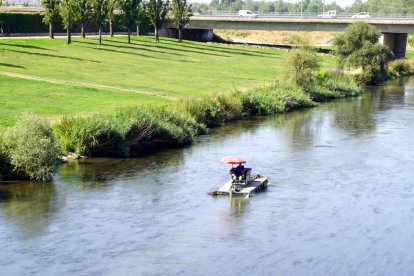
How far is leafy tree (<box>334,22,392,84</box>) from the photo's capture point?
3772 inches

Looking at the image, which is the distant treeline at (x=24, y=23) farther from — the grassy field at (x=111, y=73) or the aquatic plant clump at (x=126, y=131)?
the aquatic plant clump at (x=126, y=131)

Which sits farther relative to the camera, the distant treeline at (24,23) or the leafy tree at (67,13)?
the distant treeline at (24,23)

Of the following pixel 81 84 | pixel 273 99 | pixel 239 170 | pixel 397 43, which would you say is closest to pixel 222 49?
pixel 397 43

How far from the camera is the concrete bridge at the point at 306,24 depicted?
120062 millimetres

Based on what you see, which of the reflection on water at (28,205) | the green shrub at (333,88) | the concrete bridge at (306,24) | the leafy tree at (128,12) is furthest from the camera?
the concrete bridge at (306,24)

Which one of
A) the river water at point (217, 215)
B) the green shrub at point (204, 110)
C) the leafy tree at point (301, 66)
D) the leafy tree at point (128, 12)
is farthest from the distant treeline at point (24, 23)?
the river water at point (217, 215)

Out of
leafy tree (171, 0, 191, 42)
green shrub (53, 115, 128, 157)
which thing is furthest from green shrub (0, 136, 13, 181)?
leafy tree (171, 0, 191, 42)

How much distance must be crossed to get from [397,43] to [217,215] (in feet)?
339

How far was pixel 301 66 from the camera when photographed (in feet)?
251

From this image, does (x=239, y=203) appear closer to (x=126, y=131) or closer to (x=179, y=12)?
(x=126, y=131)

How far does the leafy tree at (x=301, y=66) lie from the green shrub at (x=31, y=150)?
3942 cm

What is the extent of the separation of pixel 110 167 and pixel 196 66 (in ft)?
170

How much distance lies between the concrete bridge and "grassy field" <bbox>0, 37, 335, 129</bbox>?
1113 cm

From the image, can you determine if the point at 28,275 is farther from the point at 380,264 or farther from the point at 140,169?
the point at 140,169
